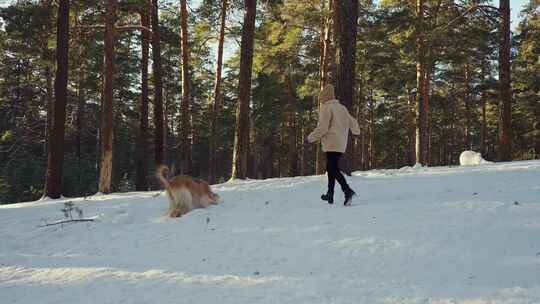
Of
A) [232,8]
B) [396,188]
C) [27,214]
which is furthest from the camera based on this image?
[232,8]

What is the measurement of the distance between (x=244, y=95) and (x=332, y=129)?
5.82 metres

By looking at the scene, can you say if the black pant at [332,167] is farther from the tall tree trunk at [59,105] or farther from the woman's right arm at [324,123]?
the tall tree trunk at [59,105]

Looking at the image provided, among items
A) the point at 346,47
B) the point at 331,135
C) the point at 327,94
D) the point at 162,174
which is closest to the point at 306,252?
the point at 331,135

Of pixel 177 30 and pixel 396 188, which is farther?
Answer: pixel 177 30

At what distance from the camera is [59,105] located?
12.1 m

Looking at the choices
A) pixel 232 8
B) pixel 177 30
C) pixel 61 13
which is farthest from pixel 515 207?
pixel 177 30

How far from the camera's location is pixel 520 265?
3418 millimetres

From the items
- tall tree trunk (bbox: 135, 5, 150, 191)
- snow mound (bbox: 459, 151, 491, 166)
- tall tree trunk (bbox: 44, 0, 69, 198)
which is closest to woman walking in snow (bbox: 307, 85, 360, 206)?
snow mound (bbox: 459, 151, 491, 166)

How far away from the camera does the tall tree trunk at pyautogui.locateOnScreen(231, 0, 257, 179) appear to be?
1169cm

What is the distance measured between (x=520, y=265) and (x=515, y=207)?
1992 millimetres

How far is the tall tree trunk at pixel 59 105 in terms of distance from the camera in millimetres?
11984

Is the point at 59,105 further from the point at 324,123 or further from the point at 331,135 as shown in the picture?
the point at 331,135

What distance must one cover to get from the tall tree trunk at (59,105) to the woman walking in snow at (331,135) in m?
9.30

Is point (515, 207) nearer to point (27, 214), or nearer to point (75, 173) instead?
point (27, 214)
